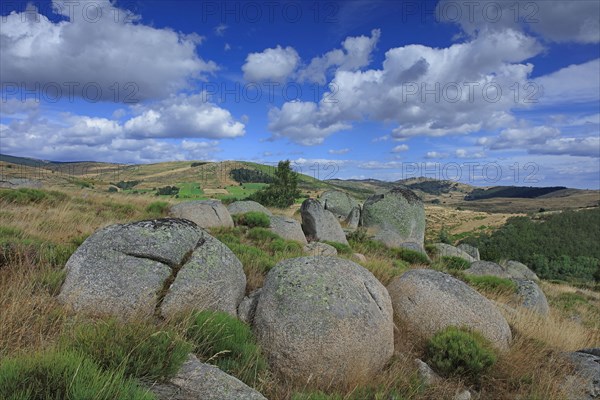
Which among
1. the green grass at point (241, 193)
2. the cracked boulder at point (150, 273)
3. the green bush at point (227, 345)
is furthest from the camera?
the green grass at point (241, 193)

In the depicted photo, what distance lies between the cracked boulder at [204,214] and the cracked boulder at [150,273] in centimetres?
986

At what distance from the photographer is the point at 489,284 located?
532 inches

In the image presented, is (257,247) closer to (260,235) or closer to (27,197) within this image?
(260,235)

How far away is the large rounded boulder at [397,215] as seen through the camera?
92.2 ft

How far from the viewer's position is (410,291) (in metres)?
7.50

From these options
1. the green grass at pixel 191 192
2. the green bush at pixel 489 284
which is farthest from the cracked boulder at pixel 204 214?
the green grass at pixel 191 192

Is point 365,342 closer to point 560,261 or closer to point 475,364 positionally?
point 475,364

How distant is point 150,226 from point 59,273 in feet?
5.37

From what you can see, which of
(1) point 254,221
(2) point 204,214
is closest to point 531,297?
(1) point 254,221

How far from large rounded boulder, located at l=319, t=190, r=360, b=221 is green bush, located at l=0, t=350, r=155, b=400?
28.7m

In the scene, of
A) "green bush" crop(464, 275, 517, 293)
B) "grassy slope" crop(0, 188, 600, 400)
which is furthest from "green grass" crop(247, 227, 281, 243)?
"green bush" crop(464, 275, 517, 293)

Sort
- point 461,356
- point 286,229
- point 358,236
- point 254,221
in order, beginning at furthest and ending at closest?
point 358,236, point 286,229, point 254,221, point 461,356

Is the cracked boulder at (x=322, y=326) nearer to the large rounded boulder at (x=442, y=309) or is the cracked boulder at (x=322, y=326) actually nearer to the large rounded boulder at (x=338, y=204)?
the large rounded boulder at (x=442, y=309)

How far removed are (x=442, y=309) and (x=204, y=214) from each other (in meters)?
12.4
